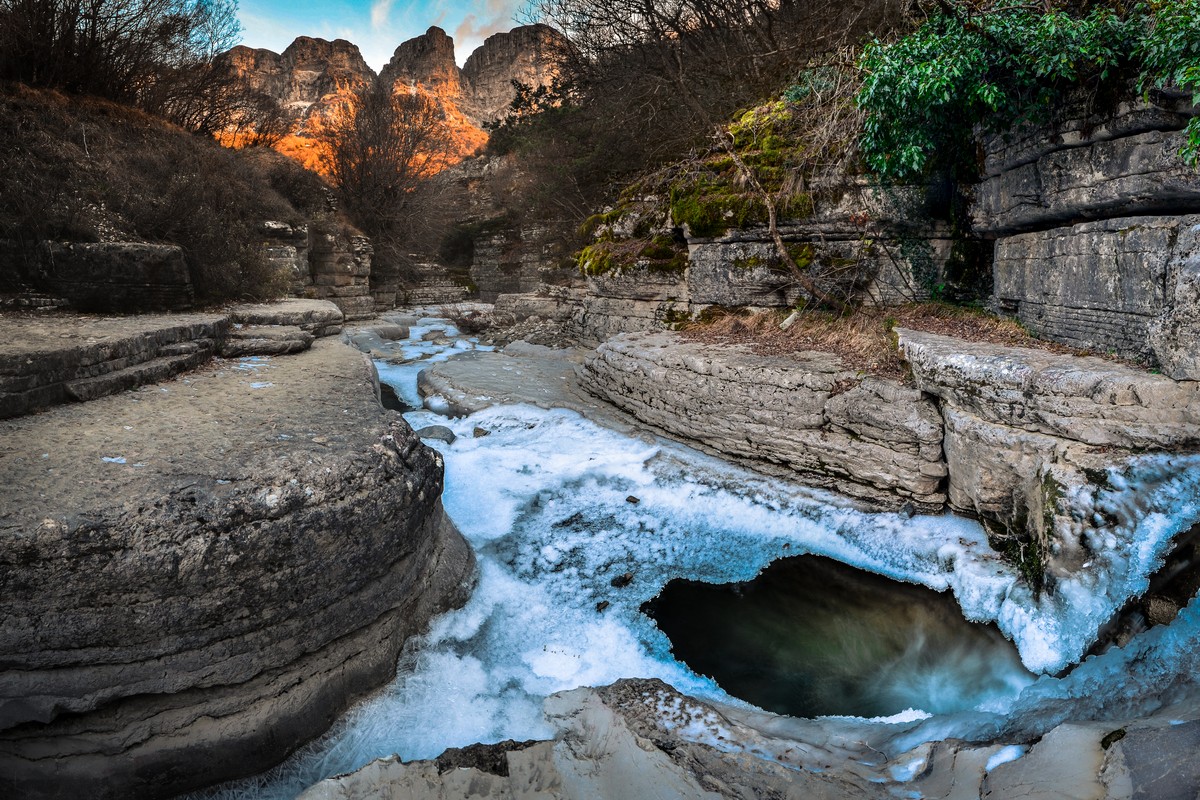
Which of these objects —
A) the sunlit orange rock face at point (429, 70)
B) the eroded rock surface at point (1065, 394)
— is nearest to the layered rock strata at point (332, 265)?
the eroded rock surface at point (1065, 394)

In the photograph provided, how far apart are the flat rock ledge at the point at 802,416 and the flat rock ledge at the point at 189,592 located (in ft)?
10.4

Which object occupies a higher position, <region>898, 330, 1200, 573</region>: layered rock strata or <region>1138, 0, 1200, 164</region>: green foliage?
<region>1138, 0, 1200, 164</region>: green foliage

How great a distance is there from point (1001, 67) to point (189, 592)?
639 cm

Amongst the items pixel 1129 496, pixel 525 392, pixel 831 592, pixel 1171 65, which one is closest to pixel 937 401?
pixel 1129 496

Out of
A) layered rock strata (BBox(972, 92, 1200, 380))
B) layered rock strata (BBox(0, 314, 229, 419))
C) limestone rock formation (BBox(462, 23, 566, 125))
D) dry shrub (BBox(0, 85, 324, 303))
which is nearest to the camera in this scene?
layered rock strata (BBox(972, 92, 1200, 380))

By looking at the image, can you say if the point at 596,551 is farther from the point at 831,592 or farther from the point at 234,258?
the point at 234,258

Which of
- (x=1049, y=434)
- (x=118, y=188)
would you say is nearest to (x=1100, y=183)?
(x=1049, y=434)

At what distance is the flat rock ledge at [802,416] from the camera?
4.75m

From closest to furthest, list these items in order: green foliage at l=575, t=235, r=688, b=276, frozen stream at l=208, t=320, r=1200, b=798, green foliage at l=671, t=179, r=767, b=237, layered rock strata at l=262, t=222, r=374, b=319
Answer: frozen stream at l=208, t=320, r=1200, b=798 → green foliage at l=671, t=179, r=767, b=237 → green foliage at l=575, t=235, r=688, b=276 → layered rock strata at l=262, t=222, r=374, b=319

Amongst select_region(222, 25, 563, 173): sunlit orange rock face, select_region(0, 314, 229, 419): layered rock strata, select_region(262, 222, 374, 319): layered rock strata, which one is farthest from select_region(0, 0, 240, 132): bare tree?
select_region(222, 25, 563, 173): sunlit orange rock face

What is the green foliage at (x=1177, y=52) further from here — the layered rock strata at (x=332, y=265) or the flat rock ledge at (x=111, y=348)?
the layered rock strata at (x=332, y=265)

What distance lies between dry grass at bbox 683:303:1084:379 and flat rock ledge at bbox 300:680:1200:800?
339cm

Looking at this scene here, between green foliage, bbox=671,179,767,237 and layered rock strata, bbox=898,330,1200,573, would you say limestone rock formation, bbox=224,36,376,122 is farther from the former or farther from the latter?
layered rock strata, bbox=898,330,1200,573

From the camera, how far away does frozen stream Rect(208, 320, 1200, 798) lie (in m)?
3.13
